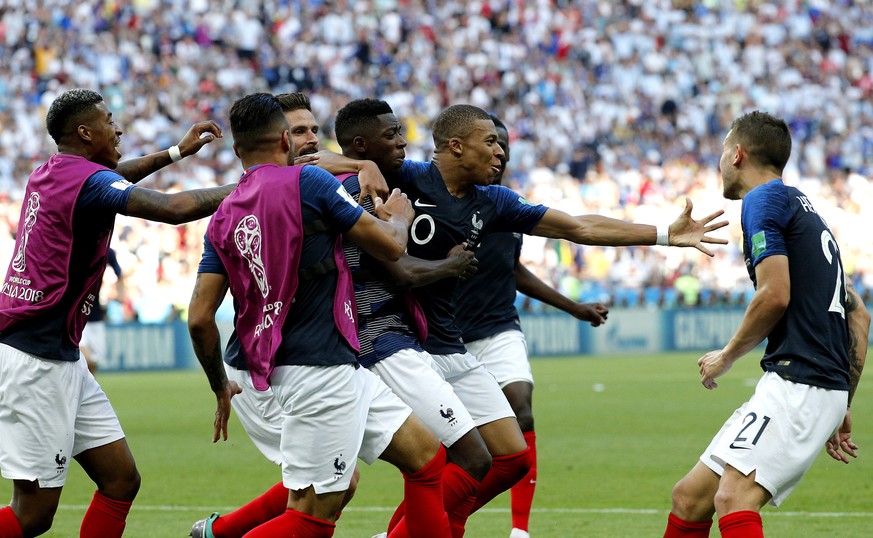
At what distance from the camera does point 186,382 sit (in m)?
21.4

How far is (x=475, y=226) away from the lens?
6.69 metres

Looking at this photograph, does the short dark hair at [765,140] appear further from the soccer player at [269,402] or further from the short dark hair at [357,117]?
the short dark hair at [357,117]

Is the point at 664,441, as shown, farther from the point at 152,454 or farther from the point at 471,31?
the point at 471,31

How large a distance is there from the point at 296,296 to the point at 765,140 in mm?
2161

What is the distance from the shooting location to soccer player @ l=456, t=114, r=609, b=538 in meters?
8.12

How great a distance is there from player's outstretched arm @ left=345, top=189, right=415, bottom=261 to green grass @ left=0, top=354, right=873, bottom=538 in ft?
10.0

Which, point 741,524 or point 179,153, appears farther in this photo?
point 179,153

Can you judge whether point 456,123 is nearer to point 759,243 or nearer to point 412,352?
point 412,352

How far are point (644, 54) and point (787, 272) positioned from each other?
32.6 metres

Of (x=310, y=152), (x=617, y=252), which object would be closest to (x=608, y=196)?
(x=617, y=252)

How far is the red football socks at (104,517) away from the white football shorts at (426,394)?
1.36 metres

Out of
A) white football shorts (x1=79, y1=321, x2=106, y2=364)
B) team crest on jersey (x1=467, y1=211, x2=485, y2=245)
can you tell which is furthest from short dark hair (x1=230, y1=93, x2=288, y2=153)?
white football shorts (x1=79, y1=321, x2=106, y2=364)

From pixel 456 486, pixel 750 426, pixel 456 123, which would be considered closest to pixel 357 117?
pixel 456 123

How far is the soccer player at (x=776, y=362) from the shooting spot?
532cm
